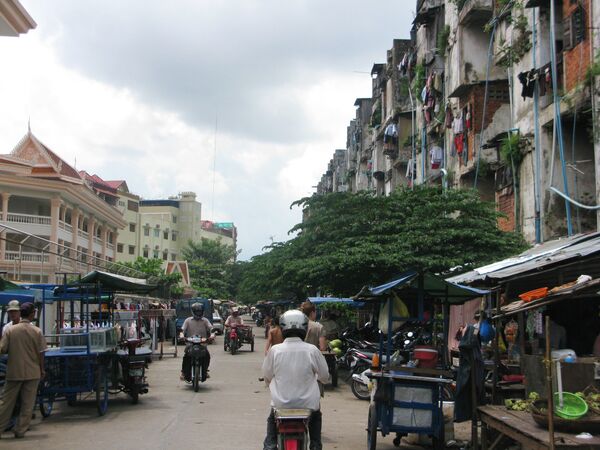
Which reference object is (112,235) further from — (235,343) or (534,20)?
(534,20)

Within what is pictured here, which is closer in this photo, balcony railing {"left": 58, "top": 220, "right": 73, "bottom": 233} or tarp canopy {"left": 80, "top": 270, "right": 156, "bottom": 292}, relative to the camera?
tarp canopy {"left": 80, "top": 270, "right": 156, "bottom": 292}

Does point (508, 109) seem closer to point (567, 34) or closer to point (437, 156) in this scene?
point (437, 156)

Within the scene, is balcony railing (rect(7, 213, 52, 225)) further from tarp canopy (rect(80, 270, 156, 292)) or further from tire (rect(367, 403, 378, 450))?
tire (rect(367, 403, 378, 450))

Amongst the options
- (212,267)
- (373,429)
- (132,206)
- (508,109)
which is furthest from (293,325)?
(132,206)

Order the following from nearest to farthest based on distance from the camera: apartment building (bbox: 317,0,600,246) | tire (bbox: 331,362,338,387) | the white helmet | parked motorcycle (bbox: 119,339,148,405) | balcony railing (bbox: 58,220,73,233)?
1. the white helmet
2. parked motorcycle (bbox: 119,339,148,405)
3. tire (bbox: 331,362,338,387)
4. apartment building (bbox: 317,0,600,246)
5. balcony railing (bbox: 58,220,73,233)

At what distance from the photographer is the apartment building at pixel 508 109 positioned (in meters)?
18.2

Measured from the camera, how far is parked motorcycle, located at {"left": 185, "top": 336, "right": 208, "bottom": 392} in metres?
14.7

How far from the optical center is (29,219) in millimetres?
39219

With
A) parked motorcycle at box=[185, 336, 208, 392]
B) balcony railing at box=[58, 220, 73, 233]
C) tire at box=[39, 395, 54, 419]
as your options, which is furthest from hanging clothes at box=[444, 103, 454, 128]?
balcony railing at box=[58, 220, 73, 233]

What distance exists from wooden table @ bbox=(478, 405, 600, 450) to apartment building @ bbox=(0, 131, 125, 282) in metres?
28.5

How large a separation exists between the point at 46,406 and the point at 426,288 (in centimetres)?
637

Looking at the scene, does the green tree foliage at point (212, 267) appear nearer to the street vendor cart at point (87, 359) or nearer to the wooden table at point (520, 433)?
the street vendor cart at point (87, 359)

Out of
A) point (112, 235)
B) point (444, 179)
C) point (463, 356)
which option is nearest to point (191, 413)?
point (463, 356)

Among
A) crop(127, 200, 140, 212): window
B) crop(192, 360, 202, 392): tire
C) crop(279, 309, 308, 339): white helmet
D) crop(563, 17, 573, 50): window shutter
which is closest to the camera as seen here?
crop(279, 309, 308, 339): white helmet
